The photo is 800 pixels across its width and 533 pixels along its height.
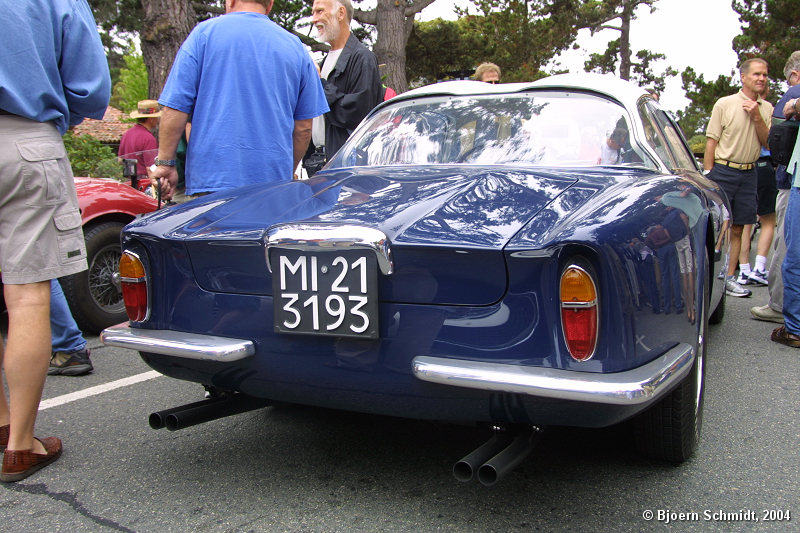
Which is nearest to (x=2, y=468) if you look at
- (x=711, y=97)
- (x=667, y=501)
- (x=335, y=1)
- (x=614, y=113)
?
(x=667, y=501)

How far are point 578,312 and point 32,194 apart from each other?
1950 millimetres

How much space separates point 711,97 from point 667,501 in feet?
68.6

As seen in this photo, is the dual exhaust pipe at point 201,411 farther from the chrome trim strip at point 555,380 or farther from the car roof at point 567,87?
the car roof at point 567,87

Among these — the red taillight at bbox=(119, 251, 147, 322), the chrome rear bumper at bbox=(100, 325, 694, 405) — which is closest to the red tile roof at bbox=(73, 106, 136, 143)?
the red taillight at bbox=(119, 251, 147, 322)

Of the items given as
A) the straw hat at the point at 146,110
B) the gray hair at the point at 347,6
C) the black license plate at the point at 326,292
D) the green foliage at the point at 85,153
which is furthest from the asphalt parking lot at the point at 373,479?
the green foliage at the point at 85,153

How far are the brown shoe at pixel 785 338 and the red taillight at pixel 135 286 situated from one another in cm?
379

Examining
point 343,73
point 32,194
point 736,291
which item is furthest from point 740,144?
point 32,194

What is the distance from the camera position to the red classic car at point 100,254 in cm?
449

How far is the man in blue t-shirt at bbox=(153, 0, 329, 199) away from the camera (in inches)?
131

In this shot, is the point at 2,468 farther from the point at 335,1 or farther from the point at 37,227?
the point at 335,1

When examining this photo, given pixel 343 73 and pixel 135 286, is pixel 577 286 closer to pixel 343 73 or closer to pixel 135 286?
pixel 135 286

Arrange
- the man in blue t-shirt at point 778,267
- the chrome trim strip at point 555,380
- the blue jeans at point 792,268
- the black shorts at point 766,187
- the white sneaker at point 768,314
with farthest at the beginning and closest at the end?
the black shorts at point 766,187 < the white sneaker at point 768,314 < the man in blue t-shirt at point 778,267 < the blue jeans at point 792,268 < the chrome trim strip at point 555,380

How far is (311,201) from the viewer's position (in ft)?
7.76

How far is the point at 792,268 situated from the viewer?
4.30m
